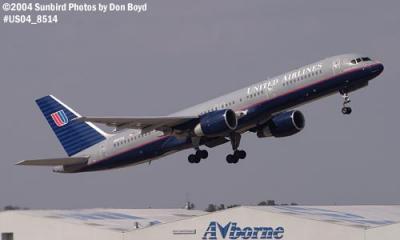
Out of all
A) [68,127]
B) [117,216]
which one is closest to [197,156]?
[117,216]

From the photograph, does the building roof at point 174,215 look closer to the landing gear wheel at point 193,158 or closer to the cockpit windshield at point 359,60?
the landing gear wheel at point 193,158

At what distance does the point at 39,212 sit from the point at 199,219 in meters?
11.9

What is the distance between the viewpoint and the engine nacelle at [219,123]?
71.5 meters

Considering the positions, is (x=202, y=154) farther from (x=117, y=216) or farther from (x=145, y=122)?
(x=117, y=216)

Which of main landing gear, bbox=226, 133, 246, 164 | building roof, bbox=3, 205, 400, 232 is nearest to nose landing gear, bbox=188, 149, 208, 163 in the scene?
main landing gear, bbox=226, 133, 246, 164

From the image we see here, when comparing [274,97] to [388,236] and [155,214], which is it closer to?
[388,236]

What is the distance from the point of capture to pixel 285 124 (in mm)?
76000

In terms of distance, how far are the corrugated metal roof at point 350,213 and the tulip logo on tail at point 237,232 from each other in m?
1.89

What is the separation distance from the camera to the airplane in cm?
7050

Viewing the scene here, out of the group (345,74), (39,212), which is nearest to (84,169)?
(39,212)

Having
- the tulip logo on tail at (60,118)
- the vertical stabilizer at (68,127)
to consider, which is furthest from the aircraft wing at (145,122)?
the tulip logo on tail at (60,118)

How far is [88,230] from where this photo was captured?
3034 inches

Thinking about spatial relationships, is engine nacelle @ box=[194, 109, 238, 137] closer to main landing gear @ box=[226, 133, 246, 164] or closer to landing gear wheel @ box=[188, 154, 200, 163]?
main landing gear @ box=[226, 133, 246, 164]

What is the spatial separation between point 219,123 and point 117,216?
19490 millimetres
